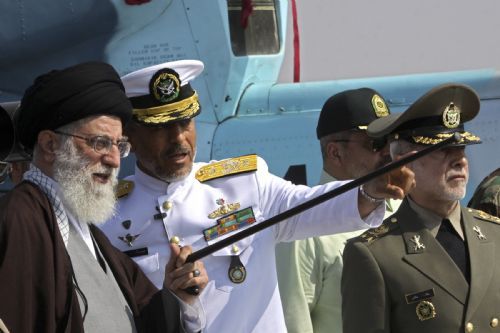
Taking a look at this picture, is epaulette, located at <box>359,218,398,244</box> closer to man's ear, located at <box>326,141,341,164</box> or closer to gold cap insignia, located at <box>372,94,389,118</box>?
man's ear, located at <box>326,141,341,164</box>

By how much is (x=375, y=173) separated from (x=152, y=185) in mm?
1079

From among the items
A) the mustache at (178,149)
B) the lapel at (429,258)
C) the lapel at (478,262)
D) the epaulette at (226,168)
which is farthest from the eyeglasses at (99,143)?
the lapel at (478,262)

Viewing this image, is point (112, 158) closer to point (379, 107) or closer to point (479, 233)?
point (479, 233)

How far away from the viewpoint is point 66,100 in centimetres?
293

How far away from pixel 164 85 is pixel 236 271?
652mm

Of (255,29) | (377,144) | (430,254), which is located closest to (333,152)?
(377,144)

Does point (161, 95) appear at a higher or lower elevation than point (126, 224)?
higher

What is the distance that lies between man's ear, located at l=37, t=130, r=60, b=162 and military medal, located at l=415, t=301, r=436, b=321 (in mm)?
1164

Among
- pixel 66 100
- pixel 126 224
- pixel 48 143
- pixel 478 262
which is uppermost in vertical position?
pixel 66 100

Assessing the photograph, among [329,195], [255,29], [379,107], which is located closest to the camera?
[329,195]

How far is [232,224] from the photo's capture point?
353cm

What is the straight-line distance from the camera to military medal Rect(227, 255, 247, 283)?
136 inches

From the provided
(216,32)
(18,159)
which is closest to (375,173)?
(18,159)

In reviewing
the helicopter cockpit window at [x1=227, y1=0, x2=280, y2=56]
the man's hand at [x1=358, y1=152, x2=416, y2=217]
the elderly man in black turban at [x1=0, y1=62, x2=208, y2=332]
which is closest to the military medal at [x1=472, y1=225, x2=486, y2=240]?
the man's hand at [x1=358, y1=152, x2=416, y2=217]
